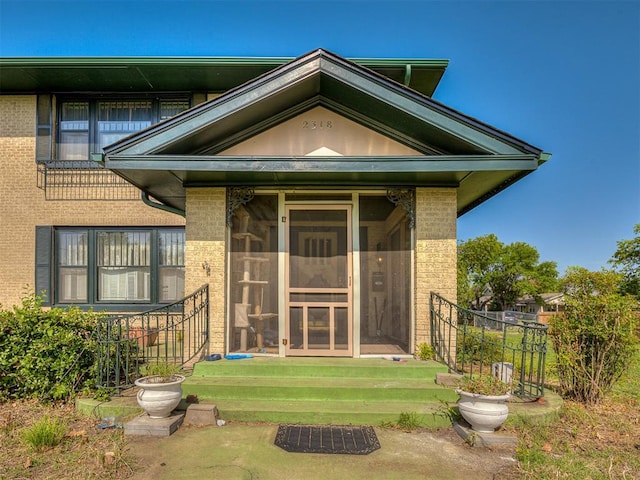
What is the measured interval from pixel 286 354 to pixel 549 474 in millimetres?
3745

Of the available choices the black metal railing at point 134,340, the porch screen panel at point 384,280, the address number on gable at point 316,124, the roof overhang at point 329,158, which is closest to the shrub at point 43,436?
the black metal railing at point 134,340

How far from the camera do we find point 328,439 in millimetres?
4477

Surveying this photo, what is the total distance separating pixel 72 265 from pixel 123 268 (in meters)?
1.31

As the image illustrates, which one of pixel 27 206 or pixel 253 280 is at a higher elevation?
pixel 27 206

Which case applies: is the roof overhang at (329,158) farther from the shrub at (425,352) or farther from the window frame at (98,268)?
the window frame at (98,268)

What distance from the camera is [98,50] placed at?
10102 millimetres

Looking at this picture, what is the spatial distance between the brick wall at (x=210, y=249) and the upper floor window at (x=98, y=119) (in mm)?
5431

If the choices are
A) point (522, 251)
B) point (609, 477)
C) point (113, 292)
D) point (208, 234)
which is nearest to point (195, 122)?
point (208, 234)

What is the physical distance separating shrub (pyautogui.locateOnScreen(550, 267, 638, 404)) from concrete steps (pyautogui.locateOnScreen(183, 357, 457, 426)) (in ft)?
5.71

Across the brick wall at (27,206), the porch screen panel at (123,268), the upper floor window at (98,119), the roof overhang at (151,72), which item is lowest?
the porch screen panel at (123,268)

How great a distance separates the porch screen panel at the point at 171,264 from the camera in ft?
34.9

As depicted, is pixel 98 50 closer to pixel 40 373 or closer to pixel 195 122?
pixel 195 122

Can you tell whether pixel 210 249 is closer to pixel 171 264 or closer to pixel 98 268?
pixel 171 264

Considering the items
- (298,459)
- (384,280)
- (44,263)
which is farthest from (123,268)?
(298,459)
